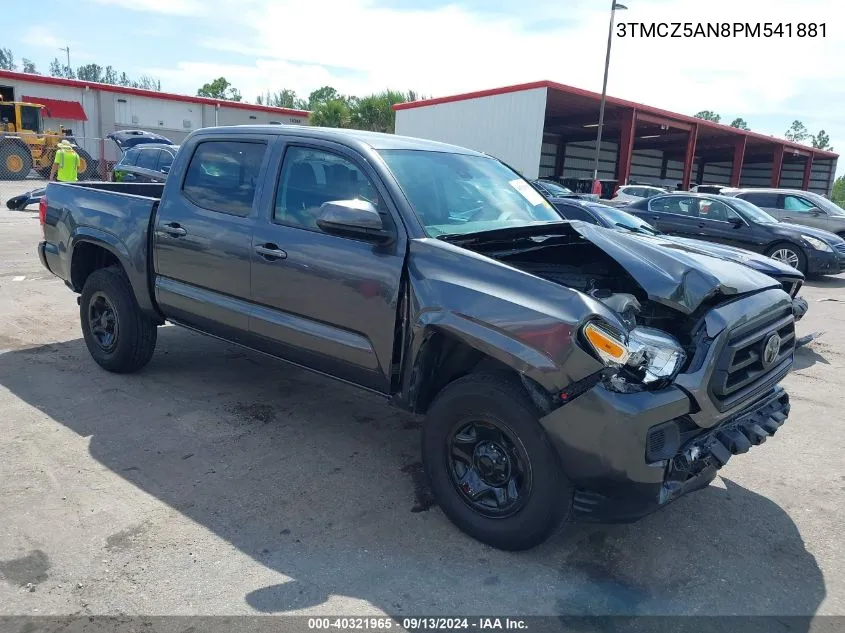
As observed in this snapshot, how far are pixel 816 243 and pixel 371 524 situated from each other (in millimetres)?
11618

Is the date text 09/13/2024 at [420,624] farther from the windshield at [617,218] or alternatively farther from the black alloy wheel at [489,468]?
the windshield at [617,218]

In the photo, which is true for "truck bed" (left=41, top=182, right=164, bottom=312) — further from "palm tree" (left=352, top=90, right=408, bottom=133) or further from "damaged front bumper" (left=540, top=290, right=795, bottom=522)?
"palm tree" (left=352, top=90, right=408, bottom=133)

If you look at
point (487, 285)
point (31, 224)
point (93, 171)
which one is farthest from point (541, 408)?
point (93, 171)

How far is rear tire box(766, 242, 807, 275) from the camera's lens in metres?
12.0

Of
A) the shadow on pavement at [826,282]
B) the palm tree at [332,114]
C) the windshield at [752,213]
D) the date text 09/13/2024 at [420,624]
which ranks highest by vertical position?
the palm tree at [332,114]

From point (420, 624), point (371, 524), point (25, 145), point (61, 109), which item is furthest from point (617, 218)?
point (61, 109)

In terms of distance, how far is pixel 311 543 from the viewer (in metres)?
3.11

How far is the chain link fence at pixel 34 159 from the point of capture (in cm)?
2630

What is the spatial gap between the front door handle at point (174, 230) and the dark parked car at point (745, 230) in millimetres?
10730

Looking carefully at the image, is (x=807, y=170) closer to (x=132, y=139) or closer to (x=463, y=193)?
(x=132, y=139)

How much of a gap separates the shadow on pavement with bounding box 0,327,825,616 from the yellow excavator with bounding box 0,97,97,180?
2612cm

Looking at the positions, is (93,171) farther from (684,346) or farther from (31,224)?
(684,346)

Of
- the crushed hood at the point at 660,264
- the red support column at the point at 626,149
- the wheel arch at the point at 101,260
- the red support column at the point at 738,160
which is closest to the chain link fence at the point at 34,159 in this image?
the red support column at the point at 626,149

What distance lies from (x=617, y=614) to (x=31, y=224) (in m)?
14.9
